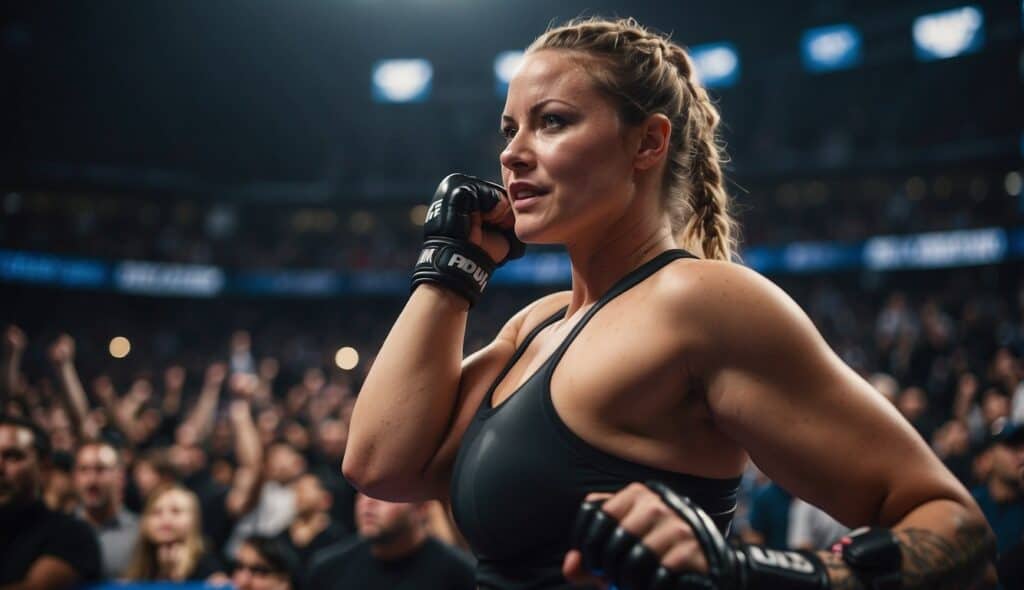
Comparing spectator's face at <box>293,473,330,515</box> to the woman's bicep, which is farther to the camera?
spectator's face at <box>293,473,330,515</box>

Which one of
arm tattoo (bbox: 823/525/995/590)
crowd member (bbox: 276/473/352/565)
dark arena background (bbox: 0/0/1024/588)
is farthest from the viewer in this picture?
dark arena background (bbox: 0/0/1024/588)

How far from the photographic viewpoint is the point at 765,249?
20859 millimetres

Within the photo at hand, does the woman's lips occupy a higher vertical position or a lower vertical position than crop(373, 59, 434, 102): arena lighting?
lower

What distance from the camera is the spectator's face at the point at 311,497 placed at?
545cm

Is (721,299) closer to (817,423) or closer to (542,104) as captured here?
(817,423)

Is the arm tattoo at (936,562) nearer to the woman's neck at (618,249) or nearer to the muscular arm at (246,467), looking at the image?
the woman's neck at (618,249)

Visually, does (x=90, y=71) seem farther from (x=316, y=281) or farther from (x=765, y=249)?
(x=765, y=249)

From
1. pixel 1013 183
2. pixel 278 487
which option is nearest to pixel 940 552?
pixel 278 487

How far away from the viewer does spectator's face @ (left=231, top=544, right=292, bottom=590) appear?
4.13 m

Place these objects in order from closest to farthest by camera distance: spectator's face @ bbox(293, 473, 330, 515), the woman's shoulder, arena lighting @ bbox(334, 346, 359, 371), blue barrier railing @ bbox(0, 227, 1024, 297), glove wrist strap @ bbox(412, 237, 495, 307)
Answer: the woman's shoulder → glove wrist strap @ bbox(412, 237, 495, 307) → spectator's face @ bbox(293, 473, 330, 515) → blue barrier railing @ bbox(0, 227, 1024, 297) → arena lighting @ bbox(334, 346, 359, 371)

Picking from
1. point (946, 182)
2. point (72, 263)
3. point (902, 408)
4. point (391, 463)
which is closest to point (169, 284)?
point (72, 263)

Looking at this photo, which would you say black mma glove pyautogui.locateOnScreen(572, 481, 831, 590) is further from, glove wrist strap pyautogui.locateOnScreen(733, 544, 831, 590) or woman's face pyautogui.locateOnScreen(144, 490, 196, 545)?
woman's face pyautogui.locateOnScreen(144, 490, 196, 545)

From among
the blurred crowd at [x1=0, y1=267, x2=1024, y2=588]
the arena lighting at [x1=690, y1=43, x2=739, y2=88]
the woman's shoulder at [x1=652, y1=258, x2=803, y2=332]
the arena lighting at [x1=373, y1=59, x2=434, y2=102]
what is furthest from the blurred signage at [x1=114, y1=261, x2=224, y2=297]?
the woman's shoulder at [x1=652, y1=258, x2=803, y2=332]

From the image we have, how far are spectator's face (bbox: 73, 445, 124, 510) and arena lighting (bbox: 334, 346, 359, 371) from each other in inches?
770
